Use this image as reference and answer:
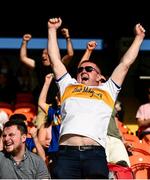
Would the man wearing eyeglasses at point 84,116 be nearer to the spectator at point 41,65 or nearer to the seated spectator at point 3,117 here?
the spectator at point 41,65

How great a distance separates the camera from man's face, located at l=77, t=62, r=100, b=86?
6090 millimetres

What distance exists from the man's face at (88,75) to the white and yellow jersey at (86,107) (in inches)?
4.9

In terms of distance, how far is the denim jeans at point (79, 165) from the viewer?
5.49 m

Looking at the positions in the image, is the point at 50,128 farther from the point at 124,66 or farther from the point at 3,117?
the point at 124,66

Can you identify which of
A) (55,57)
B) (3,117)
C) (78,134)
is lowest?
(78,134)

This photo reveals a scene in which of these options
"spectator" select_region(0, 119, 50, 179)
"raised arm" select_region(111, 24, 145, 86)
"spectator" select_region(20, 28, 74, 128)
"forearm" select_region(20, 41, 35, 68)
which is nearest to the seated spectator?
"spectator" select_region(20, 28, 74, 128)

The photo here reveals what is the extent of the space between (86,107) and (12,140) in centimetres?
117

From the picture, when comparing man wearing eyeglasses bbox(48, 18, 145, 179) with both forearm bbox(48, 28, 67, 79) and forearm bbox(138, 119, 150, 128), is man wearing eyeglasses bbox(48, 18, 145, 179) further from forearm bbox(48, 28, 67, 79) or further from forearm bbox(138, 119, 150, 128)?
forearm bbox(138, 119, 150, 128)

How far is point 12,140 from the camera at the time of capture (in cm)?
656

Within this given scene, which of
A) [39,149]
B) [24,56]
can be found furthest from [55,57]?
[24,56]

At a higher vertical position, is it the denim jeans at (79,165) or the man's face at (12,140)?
the man's face at (12,140)

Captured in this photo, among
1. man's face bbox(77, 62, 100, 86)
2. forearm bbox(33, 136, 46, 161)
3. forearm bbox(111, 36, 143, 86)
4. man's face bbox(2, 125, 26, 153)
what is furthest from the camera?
forearm bbox(33, 136, 46, 161)

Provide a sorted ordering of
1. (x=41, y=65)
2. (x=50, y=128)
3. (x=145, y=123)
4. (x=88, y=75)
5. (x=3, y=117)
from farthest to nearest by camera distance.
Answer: (x=41, y=65)
(x=145, y=123)
(x=3, y=117)
(x=50, y=128)
(x=88, y=75)

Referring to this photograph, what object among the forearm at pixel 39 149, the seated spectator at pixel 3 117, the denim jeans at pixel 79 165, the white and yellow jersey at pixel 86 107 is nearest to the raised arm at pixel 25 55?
the seated spectator at pixel 3 117
